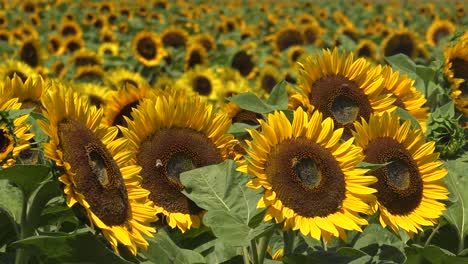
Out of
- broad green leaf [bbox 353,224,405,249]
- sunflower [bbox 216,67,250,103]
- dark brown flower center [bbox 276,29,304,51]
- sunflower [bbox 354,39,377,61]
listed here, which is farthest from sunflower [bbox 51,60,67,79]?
broad green leaf [bbox 353,224,405,249]

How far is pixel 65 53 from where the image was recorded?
32.0ft

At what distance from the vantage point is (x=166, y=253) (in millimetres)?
2492

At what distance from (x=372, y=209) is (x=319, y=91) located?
2.26 feet

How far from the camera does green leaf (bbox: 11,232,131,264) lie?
2096 mm

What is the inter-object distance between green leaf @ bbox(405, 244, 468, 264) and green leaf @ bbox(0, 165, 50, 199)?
1250 mm

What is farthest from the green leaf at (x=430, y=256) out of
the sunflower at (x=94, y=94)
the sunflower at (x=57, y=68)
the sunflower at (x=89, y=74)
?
the sunflower at (x=57, y=68)

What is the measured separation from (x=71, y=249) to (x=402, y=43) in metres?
6.73

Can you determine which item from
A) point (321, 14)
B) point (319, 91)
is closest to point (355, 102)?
point (319, 91)

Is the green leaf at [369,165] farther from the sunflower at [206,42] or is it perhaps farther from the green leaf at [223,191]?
the sunflower at [206,42]

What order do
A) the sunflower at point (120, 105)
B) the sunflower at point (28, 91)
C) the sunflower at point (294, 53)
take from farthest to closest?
the sunflower at point (294, 53) → the sunflower at point (120, 105) → the sunflower at point (28, 91)

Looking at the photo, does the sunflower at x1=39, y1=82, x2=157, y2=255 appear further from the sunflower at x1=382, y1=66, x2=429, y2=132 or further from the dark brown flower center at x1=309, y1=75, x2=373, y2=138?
the sunflower at x1=382, y1=66, x2=429, y2=132

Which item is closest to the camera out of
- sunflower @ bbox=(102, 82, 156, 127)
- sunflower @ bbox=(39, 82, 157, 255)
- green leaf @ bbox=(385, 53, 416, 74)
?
sunflower @ bbox=(39, 82, 157, 255)

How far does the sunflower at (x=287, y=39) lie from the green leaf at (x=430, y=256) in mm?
7606

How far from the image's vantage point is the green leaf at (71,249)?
2096 millimetres
